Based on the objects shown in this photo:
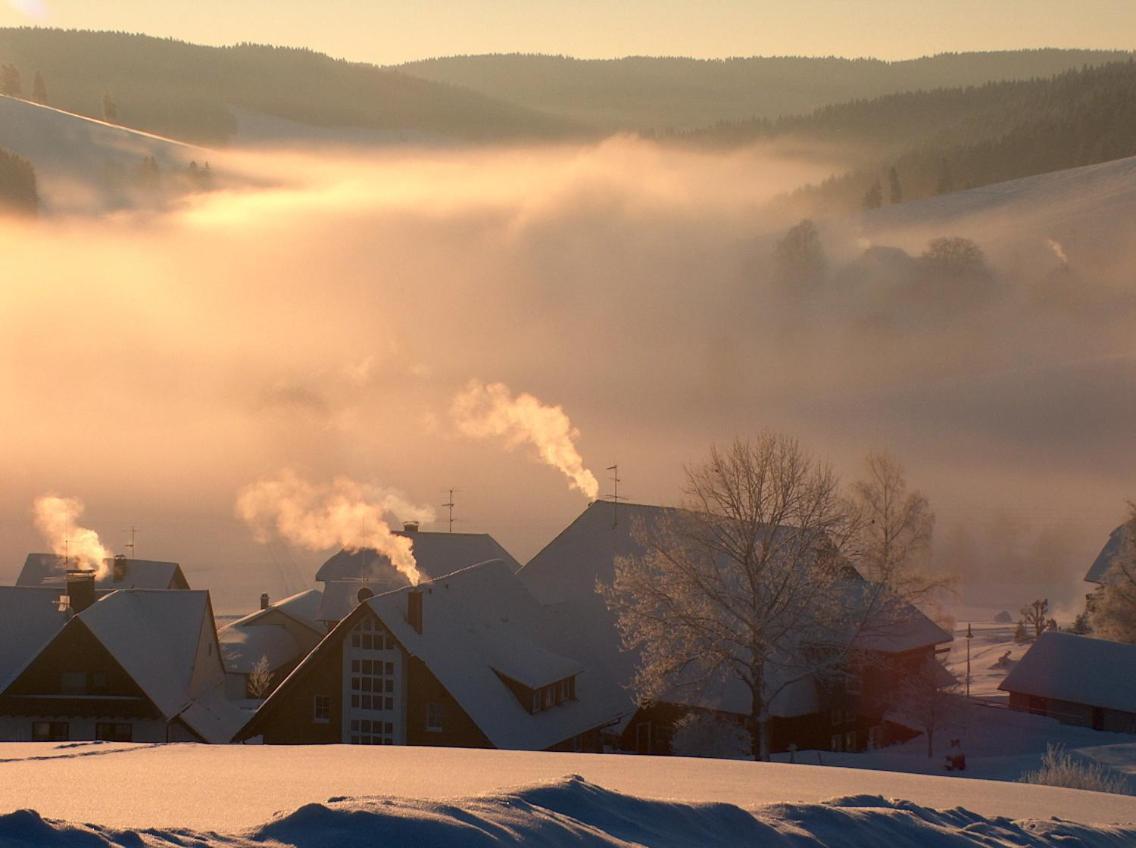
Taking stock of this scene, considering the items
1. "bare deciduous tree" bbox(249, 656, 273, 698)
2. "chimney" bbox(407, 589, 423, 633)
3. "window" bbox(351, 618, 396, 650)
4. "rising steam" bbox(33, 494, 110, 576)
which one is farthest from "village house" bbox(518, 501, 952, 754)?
"rising steam" bbox(33, 494, 110, 576)

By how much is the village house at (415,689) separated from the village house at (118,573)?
776 inches

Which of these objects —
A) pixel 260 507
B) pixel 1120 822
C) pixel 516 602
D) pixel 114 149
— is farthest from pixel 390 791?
pixel 114 149

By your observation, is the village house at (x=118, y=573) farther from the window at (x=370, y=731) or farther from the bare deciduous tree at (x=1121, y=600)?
the bare deciduous tree at (x=1121, y=600)

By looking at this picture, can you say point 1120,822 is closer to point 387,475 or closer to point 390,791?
point 390,791

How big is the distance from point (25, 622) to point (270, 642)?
45.9 ft

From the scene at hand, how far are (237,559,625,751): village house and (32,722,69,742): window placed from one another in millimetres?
6342

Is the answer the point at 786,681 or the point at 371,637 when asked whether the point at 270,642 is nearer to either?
the point at 371,637

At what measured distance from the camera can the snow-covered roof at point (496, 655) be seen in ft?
130

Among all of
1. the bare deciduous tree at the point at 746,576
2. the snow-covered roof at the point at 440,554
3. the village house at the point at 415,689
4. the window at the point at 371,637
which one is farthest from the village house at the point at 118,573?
the bare deciduous tree at the point at 746,576

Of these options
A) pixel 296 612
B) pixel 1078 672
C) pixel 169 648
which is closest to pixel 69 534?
pixel 296 612

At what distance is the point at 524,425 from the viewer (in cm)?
11456

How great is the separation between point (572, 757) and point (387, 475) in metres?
90.5

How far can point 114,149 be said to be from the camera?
652 feet

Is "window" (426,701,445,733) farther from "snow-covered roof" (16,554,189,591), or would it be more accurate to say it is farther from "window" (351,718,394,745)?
"snow-covered roof" (16,554,189,591)
